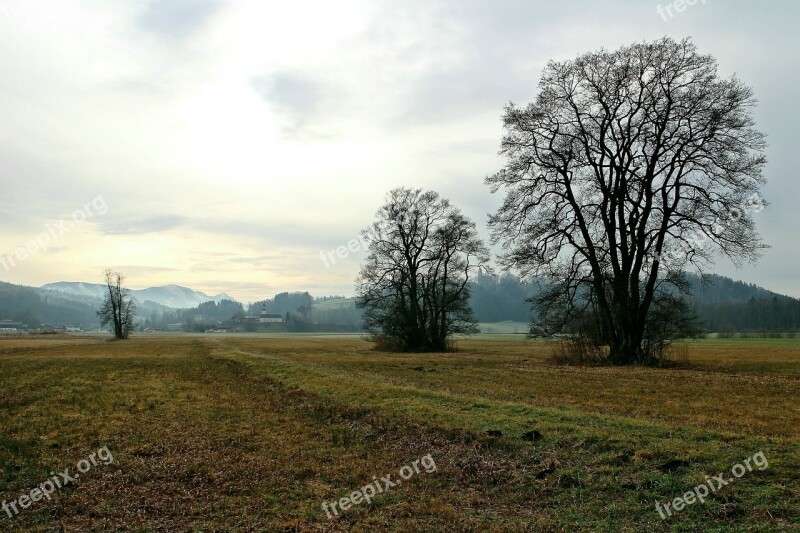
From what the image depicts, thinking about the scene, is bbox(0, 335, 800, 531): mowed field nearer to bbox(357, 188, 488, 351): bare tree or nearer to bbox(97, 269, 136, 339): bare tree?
bbox(357, 188, 488, 351): bare tree

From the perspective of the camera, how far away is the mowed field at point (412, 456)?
7820 mm

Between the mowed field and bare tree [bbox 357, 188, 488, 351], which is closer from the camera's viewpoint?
the mowed field

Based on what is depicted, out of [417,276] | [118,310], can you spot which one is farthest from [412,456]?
[118,310]

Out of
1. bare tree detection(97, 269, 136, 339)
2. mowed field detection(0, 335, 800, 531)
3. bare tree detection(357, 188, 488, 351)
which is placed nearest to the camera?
mowed field detection(0, 335, 800, 531)

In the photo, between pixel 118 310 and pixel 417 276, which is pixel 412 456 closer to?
pixel 417 276

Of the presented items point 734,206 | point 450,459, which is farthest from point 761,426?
point 734,206

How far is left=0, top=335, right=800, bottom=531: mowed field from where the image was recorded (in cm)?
782

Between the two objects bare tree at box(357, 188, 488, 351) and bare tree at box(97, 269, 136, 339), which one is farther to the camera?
bare tree at box(97, 269, 136, 339)

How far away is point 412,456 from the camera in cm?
1150

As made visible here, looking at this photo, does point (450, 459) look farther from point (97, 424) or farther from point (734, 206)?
point (734, 206)

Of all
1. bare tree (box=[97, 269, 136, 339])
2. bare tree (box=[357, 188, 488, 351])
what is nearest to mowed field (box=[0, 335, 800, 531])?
bare tree (box=[357, 188, 488, 351])

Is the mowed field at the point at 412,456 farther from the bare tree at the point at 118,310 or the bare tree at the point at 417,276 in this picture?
the bare tree at the point at 118,310

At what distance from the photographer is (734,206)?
28.8m

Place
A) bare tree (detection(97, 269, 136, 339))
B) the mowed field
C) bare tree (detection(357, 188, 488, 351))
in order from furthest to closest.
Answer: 1. bare tree (detection(97, 269, 136, 339))
2. bare tree (detection(357, 188, 488, 351))
3. the mowed field
